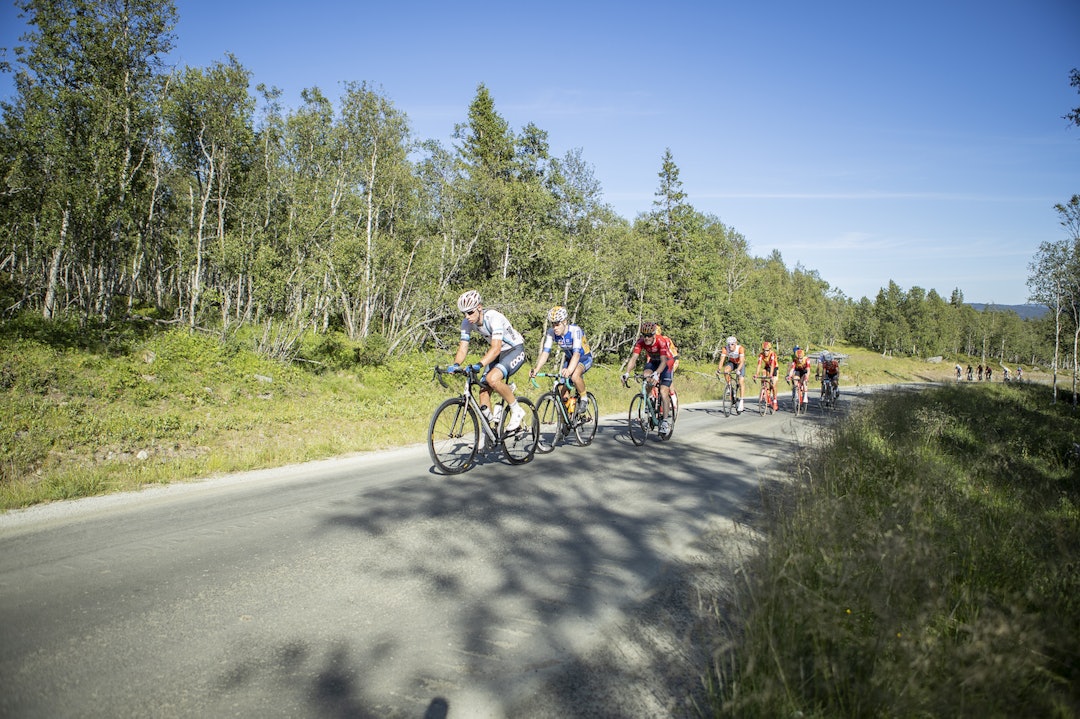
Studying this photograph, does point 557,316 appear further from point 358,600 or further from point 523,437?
point 358,600

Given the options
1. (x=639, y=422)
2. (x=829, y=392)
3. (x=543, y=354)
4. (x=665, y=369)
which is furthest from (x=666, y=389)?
(x=829, y=392)

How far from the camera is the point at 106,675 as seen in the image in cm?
268

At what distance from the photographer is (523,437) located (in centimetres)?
829

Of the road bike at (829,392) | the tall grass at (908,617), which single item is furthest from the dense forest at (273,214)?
the tall grass at (908,617)

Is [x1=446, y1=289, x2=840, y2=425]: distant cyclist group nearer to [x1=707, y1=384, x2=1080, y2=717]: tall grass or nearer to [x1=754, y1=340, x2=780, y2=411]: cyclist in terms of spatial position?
[x1=707, y1=384, x2=1080, y2=717]: tall grass

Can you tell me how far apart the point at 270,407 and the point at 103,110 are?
912 centimetres

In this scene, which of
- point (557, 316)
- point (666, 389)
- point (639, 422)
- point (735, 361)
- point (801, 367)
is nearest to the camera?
point (557, 316)

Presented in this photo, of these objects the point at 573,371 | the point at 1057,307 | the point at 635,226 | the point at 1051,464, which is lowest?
the point at 1051,464

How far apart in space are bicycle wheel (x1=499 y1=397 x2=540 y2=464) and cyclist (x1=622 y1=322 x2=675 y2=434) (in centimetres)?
291

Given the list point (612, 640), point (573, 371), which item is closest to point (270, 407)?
point (573, 371)

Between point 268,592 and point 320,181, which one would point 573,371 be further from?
point 320,181

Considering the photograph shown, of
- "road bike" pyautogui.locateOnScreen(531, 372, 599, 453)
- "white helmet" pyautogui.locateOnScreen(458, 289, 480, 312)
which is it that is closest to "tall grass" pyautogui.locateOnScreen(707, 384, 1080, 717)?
"white helmet" pyautogui.locateOnScreen(458, 289, 480, 312)

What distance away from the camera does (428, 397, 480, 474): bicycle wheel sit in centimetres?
732

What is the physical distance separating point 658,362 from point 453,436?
17.2 feet
